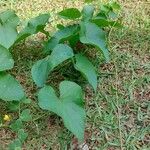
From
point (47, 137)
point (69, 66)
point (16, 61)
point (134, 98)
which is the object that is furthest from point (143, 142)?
point (16, 61)

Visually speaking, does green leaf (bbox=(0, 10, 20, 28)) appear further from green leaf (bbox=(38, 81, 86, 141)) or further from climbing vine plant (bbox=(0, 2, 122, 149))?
green leaf (bbox=(38, 81, 86, 141))

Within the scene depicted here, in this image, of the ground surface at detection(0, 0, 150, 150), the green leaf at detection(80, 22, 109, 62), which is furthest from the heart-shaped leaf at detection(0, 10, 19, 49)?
the green leaf at detection(80, 22, 109, 62)

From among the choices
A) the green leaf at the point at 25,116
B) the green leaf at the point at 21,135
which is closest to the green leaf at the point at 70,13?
the green leaf at the point at 25,116

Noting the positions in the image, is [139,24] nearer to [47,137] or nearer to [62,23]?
[62,23]

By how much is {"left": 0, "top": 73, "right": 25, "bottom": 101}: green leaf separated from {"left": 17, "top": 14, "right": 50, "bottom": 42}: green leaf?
0.29 meters

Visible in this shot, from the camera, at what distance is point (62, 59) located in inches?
79.4

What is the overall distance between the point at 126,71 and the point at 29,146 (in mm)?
651

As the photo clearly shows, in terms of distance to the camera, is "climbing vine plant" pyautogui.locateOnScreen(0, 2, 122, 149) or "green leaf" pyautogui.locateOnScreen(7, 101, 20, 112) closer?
"climbing vine plant" pyautogui.locateOnScreen(0, 2, 122, 149)

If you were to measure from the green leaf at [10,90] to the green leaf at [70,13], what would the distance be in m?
0.49

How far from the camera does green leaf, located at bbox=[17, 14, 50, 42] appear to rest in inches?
86.2

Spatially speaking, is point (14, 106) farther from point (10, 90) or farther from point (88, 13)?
point (88, 13)

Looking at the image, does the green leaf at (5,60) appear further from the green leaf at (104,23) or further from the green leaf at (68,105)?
the green leaf at (104,23)

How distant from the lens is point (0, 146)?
1864mm

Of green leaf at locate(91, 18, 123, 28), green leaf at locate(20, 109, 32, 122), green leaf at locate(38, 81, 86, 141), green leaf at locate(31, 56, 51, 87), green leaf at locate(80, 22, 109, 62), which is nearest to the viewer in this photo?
green leaf at locate(38, 81, 86, 141)
